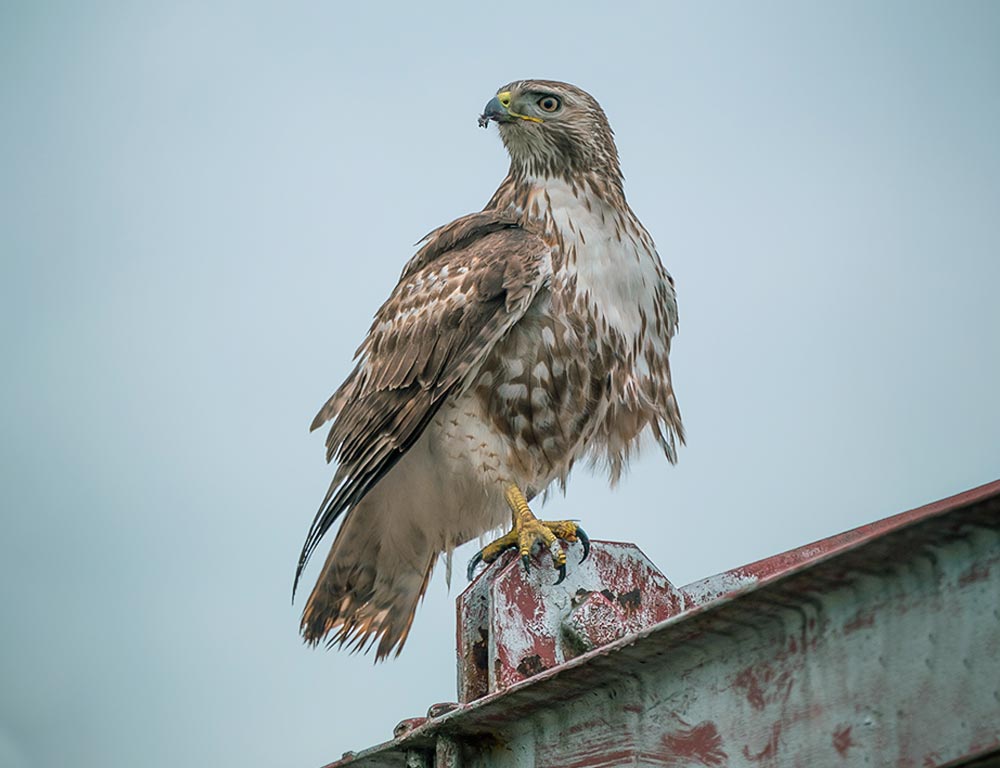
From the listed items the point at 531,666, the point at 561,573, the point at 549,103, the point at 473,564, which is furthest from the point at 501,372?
the point at 531,666

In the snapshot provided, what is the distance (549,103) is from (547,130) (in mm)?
127

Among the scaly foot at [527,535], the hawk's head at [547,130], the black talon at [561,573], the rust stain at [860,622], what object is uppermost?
the hawk's head at [547,130]

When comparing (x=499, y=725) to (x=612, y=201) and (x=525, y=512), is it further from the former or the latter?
(x=612, y=201)

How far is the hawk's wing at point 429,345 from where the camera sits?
458 cm

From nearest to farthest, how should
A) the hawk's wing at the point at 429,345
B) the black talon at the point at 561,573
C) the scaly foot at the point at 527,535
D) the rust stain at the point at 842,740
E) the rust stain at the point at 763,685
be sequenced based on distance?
1. the rust stain at the point at 842,740
2. the rust stain at the point at 763,685
3. the black talon at the point at 561,573
4. the scaly foot at the point at 527,535
5. the hawk's wing at the point at 429,345

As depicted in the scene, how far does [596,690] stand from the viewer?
7.26ft

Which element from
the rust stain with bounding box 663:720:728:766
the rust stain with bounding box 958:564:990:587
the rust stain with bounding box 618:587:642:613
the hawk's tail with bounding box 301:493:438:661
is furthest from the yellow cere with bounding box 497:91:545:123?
the rust stain with bounding box 958:564:990:587

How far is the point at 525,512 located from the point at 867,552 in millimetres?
2731

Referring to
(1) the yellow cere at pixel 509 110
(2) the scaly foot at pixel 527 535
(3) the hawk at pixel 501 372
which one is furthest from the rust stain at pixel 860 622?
(1) the yellow cere at pixel 509 110

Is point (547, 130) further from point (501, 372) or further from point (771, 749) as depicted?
point (771, 749)

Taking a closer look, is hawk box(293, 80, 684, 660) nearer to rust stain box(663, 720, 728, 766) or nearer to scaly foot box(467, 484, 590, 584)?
scaly foot box(467, 484, 590, 584)

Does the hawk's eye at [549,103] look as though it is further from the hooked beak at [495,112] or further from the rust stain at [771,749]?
the rust stain at [771,749]

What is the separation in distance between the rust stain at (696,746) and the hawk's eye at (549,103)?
3546 mm

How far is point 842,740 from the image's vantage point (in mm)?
1761
